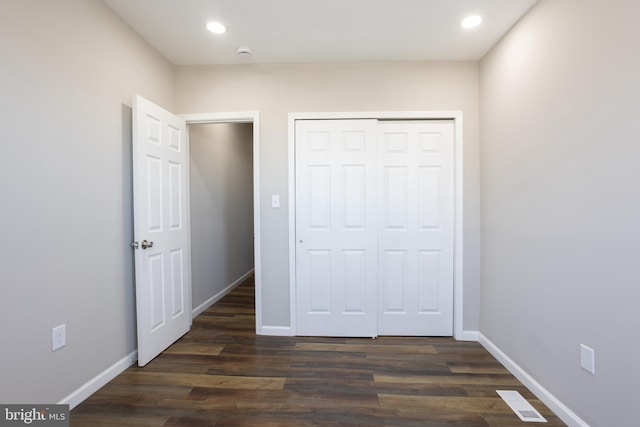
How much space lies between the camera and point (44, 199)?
1531 mm

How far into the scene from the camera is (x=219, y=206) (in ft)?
12.4

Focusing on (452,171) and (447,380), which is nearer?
(447,380)

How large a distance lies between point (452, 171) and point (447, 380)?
1.75 metres

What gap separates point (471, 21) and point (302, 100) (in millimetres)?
1458

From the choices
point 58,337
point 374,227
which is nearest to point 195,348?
point 58,337

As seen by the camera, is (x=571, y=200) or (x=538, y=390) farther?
(x=538, y=390)

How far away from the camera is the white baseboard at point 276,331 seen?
2.70 m

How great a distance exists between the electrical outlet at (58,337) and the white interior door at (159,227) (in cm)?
48

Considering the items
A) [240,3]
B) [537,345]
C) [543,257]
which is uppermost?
[240,3]

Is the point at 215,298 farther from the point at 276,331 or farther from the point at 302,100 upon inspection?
the point at 302,100

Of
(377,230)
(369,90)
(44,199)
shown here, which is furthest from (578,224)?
(44,199)

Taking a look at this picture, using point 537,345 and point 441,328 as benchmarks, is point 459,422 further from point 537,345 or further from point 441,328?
point 441,328

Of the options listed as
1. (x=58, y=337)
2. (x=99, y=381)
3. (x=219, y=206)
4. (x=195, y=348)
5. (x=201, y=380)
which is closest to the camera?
(x=58, y=337)

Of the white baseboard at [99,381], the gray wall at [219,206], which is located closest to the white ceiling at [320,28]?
the gray wall at [219,206]
